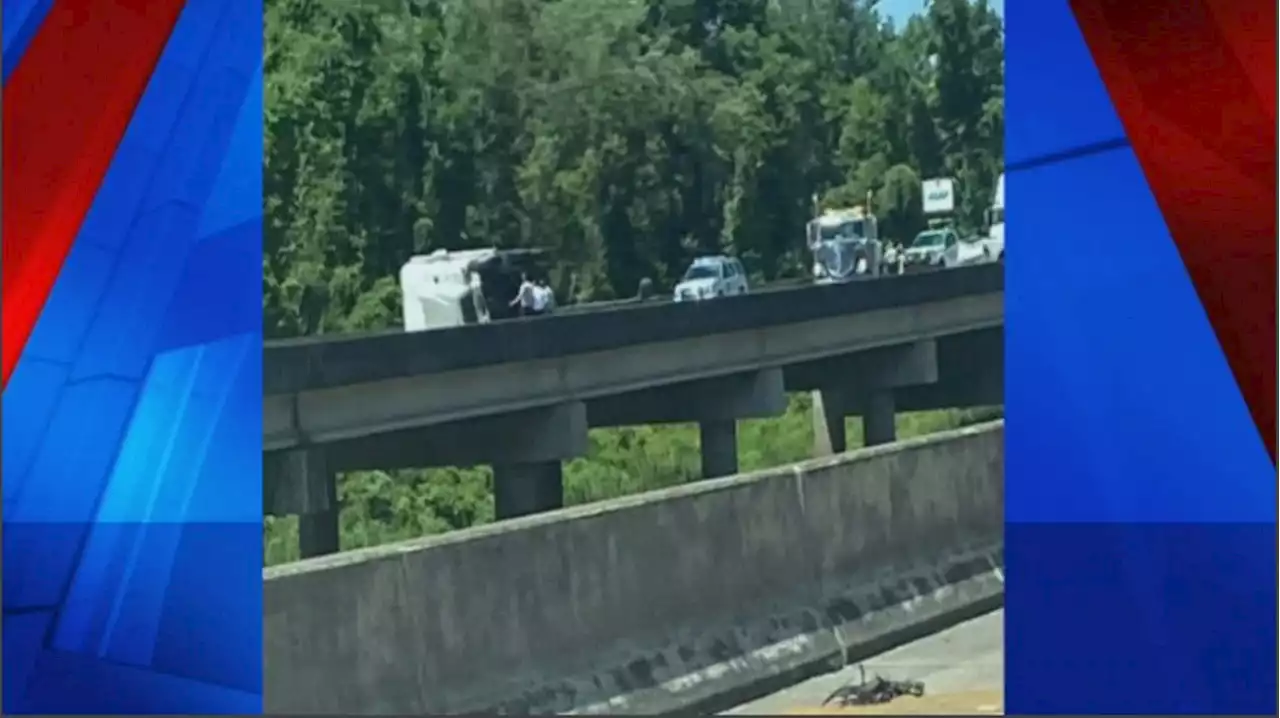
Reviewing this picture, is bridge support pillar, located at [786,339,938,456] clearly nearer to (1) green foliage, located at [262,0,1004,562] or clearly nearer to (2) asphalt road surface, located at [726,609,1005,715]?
(1) green foliage, located at [262,0,1004,562]

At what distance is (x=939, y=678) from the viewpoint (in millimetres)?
4336

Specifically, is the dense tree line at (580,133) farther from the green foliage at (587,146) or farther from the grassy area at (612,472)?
the grassy area at (612,472)

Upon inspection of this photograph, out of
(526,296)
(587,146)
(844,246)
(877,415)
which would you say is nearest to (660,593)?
(877,415)

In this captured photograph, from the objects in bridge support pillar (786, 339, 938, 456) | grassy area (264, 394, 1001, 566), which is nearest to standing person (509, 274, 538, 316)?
grassy area (264, 394, 1001, 566)

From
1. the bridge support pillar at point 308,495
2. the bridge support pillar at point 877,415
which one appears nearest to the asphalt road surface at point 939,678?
the bridge support pillar at point 877,415

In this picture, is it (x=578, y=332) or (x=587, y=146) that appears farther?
(x=587, y=146)

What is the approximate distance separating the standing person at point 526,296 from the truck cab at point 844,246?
0.68 m

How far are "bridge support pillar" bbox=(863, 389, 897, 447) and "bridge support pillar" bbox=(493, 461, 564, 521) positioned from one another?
75 centimetres

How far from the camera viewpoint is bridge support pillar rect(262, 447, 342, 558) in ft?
14.1

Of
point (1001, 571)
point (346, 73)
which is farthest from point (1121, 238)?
point (346, 73)

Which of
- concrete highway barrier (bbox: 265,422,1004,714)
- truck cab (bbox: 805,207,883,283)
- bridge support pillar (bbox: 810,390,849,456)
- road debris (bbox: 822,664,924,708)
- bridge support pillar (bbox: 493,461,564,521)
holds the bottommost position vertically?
road debris (bbox: 822,664,924,708)

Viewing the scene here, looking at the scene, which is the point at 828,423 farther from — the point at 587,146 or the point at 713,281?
the point at 587,146

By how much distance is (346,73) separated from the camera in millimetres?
4426

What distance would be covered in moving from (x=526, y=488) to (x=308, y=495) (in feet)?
1.71
